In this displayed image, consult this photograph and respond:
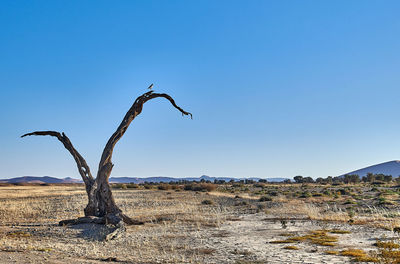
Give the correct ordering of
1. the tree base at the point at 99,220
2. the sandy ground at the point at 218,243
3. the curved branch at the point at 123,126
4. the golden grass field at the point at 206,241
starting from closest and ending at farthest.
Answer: the sandy ground at the point at 218,243, the golden grass field at the point at 206,241, the tree base at the point at 99,220, the curved branch at the point at 123,126

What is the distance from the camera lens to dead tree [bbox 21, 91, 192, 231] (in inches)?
747

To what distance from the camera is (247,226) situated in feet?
64.2

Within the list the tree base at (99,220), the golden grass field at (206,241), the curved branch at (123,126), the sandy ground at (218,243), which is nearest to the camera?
the sandy ground at (218,243)

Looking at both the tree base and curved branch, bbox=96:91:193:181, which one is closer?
the tree base

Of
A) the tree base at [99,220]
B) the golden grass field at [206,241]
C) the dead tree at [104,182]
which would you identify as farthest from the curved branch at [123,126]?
the golden grass field at [206,241]

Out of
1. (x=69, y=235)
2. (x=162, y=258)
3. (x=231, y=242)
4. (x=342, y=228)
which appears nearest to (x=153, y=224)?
(x=69, y=235)

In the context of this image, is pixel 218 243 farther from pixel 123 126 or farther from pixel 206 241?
pixel 123 126

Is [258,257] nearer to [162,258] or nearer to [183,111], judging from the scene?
[162,258]

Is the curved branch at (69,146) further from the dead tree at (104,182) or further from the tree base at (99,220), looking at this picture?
the tree base at (99,220)

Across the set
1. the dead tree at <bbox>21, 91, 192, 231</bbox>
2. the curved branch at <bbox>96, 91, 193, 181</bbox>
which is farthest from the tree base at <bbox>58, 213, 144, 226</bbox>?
the curved branch at <bbox>96, 91, 193, 181</bbox>

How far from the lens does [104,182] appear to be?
1959cm

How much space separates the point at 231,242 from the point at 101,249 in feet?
16.5

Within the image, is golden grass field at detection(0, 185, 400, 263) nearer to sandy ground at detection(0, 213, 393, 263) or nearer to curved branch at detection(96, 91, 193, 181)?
sandy ground at detection(0, 213, 393, 263)

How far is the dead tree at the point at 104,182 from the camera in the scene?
62.2 ft
